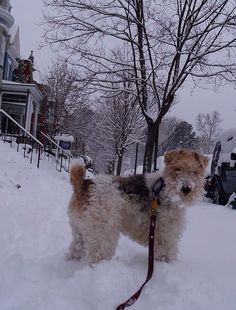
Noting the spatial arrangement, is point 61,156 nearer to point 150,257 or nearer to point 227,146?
point 227,146

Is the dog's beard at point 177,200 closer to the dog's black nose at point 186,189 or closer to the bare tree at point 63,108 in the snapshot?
the dog's black nose at point 186,189

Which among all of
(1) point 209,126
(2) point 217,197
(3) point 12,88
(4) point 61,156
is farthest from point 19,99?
(1) point 209,126

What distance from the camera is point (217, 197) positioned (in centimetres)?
1347

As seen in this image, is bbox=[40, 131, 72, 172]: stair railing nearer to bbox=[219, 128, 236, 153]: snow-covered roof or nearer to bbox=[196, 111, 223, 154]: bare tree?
bbox=[219, 128, 236, 153]: snow-covered roof

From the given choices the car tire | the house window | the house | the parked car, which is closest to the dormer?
the house

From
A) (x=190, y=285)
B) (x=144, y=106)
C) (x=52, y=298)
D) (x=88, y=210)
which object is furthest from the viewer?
(x=144, y=106)

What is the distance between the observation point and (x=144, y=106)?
17.6 m

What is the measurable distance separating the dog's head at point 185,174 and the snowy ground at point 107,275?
83 centimetres

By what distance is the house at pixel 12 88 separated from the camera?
83.2ft

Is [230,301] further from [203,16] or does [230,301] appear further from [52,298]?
[203,16]

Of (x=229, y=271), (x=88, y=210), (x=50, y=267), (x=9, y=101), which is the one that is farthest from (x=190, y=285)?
(x=9, y=101)

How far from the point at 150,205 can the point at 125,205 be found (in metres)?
0.28

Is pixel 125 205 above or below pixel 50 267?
above

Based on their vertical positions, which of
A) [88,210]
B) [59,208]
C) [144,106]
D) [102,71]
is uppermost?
[102,71]
